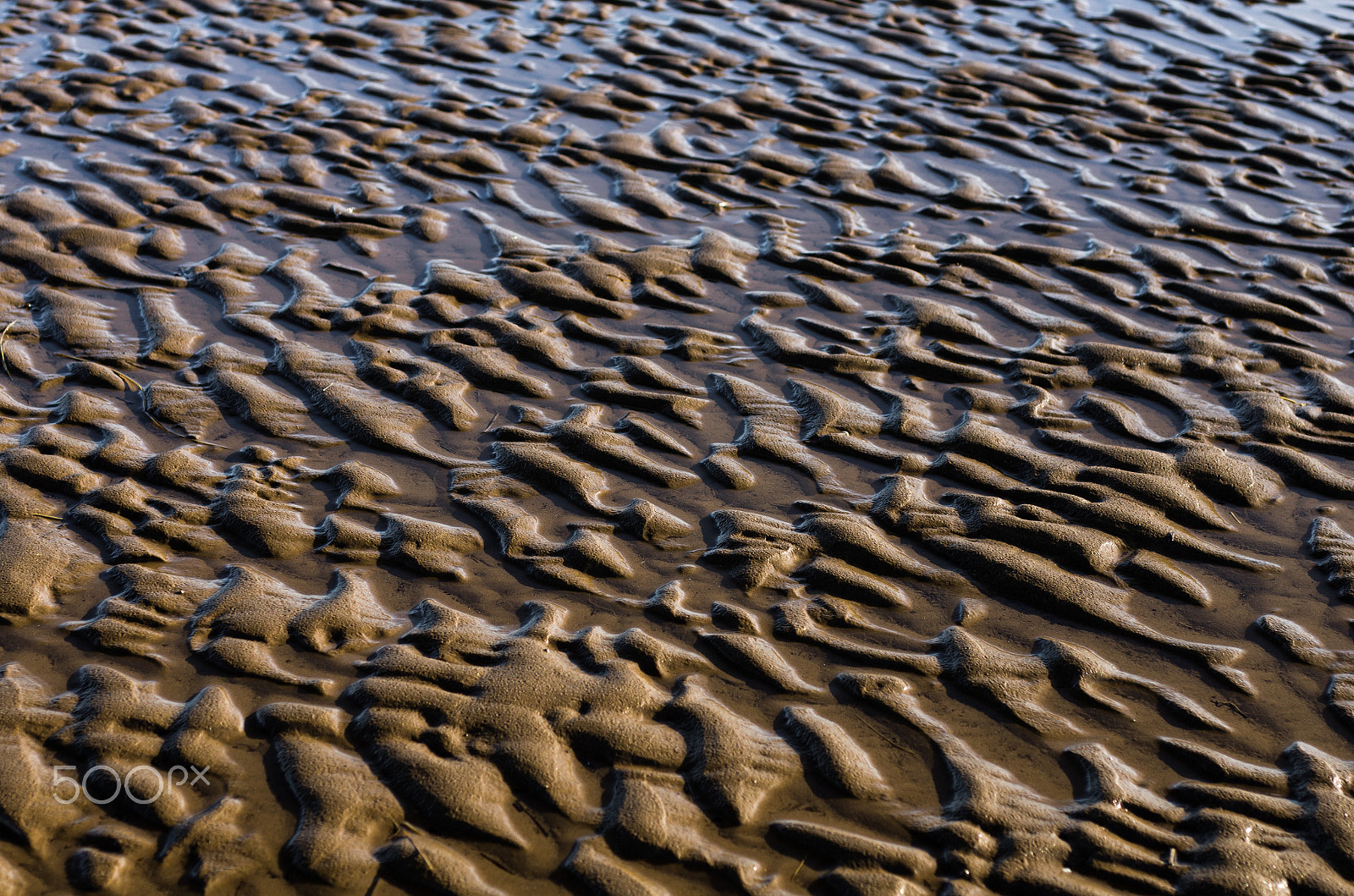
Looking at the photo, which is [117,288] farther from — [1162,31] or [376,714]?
[1162,31]

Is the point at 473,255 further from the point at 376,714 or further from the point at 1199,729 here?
the point at 1199,729

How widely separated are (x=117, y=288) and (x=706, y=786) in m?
3.46

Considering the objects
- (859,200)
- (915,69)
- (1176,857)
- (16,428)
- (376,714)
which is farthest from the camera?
(915,69)

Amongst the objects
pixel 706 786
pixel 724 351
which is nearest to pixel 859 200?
pixel 724 351

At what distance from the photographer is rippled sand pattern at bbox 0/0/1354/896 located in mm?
2408

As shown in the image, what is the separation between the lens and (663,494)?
3.52 m

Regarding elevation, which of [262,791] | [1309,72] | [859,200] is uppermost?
[1309,72]

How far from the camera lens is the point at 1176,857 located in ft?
7.73

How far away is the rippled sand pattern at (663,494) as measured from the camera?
94.8 inches

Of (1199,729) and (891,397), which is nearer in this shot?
(1199,729)

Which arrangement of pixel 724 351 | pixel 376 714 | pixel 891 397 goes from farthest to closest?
pixel 724 351
pixel 891 397
pixel 376 714

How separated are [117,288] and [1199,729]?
4.26 metres

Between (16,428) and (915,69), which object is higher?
(915,69)

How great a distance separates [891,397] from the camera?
4082 mm
